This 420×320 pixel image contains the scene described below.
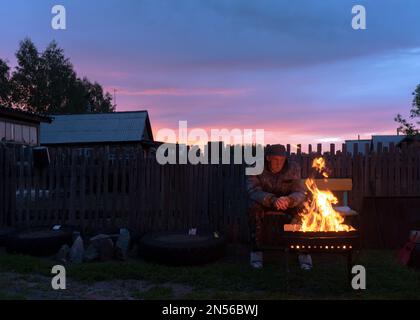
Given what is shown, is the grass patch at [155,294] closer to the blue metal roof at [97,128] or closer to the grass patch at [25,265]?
the grass patch at [25,265]

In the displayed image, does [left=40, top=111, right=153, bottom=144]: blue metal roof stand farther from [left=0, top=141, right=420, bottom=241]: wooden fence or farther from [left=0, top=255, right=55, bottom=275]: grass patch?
[left=0, top=255, right=55, bottom=275]: grass patch

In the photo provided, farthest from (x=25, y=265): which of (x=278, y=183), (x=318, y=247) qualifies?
(x=318, y=247)

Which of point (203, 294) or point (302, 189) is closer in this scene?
point (203, 294)

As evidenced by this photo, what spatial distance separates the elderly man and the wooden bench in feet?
0.33

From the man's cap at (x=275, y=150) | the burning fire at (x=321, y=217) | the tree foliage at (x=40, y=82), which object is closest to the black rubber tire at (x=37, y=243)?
the man's cap at (x=275, y=150)

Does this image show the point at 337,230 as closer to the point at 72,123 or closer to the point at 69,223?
the point at 69,223

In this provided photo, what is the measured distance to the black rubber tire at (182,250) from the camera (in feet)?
22.4

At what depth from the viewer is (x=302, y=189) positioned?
6832 millimetres

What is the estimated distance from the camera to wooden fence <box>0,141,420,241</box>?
8812 millimetres

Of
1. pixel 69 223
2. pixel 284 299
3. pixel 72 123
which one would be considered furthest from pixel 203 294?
pixel 72 123

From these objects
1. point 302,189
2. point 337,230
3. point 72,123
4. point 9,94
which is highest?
point 9,94

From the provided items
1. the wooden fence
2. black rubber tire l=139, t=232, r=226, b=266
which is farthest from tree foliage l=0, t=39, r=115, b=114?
black rubber tire l=139, t=232, r=226, b=266

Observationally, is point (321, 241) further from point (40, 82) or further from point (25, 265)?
point (40, 82)
